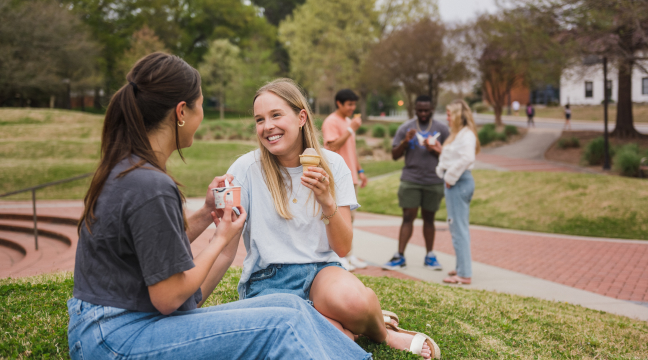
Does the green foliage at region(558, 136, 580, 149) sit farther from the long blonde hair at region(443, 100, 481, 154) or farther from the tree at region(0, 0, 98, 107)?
the tree at region(0, 0, 98, 107)

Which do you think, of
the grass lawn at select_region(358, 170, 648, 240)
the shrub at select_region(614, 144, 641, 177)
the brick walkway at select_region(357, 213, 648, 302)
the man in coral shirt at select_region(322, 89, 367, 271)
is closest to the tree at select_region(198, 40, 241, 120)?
the grass lawn at select_region(358, 170, 648, 240)

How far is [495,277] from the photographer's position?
6.25m

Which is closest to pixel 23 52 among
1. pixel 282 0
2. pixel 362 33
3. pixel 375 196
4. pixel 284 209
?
pixel 375 196

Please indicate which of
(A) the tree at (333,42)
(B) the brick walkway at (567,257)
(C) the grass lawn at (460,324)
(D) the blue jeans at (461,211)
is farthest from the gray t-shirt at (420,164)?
(A) the tree at (333,42)

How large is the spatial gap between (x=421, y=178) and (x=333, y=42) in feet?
109

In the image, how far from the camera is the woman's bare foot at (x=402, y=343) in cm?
290

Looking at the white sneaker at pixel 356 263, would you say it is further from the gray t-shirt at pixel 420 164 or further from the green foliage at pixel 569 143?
the green foliage at pixel 569 143

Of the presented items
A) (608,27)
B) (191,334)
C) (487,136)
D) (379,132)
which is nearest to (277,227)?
(191,334)

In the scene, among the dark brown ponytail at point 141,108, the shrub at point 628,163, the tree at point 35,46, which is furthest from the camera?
the tree at point 35,46

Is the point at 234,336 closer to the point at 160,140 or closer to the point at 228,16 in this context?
the point at 160,140

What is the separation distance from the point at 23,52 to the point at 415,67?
21383 millimetres

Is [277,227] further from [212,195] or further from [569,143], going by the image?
[569,143]

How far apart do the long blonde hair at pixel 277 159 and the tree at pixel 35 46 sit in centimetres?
2374

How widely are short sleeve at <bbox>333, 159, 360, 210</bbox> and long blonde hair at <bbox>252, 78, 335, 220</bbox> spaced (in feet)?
0.18
